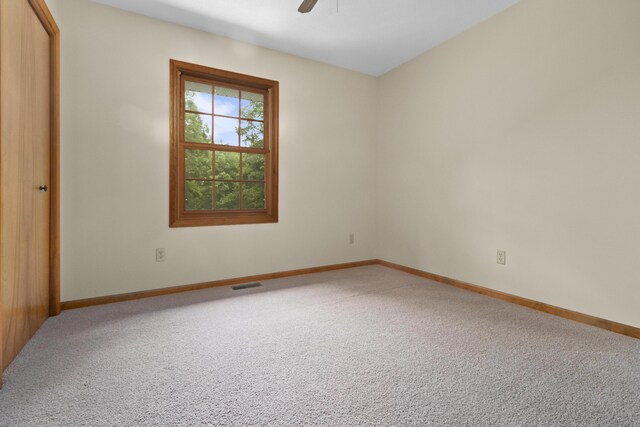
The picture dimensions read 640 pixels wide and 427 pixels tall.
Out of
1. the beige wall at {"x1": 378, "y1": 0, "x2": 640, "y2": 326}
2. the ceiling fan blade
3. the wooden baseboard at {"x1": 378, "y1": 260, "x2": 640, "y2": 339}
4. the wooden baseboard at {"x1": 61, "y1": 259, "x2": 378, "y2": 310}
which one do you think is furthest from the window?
the wooden baseboard at {"x1": 378, "y1": 260, "x2": 640, "y2": 339}

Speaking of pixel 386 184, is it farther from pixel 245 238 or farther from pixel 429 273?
pixel 245 238

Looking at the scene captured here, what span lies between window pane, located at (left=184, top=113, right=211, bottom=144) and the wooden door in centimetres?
104

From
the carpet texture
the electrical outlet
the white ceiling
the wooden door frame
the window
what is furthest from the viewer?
the window

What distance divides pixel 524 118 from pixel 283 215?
2.49 metres

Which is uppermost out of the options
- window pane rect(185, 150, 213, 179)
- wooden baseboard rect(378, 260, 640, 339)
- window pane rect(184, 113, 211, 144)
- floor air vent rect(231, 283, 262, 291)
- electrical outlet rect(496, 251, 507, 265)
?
window pane rect(184, 113, 211, 144)

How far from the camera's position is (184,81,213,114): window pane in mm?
3127

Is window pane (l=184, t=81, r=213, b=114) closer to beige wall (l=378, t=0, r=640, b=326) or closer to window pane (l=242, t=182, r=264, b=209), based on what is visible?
window pane (l=242, t=182, r=264, b=209)

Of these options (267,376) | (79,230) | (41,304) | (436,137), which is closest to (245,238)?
(79,230)

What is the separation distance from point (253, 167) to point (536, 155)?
2689 mm

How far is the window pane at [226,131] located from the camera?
10.7 ft

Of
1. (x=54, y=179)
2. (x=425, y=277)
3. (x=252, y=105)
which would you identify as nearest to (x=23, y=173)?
(x=54, y=179)

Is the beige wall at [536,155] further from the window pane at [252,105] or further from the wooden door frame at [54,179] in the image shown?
the wooden door frame at [54,179]

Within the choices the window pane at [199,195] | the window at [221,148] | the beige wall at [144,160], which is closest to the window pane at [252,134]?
the window at [221,148]

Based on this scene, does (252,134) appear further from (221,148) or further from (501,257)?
(501,257)
